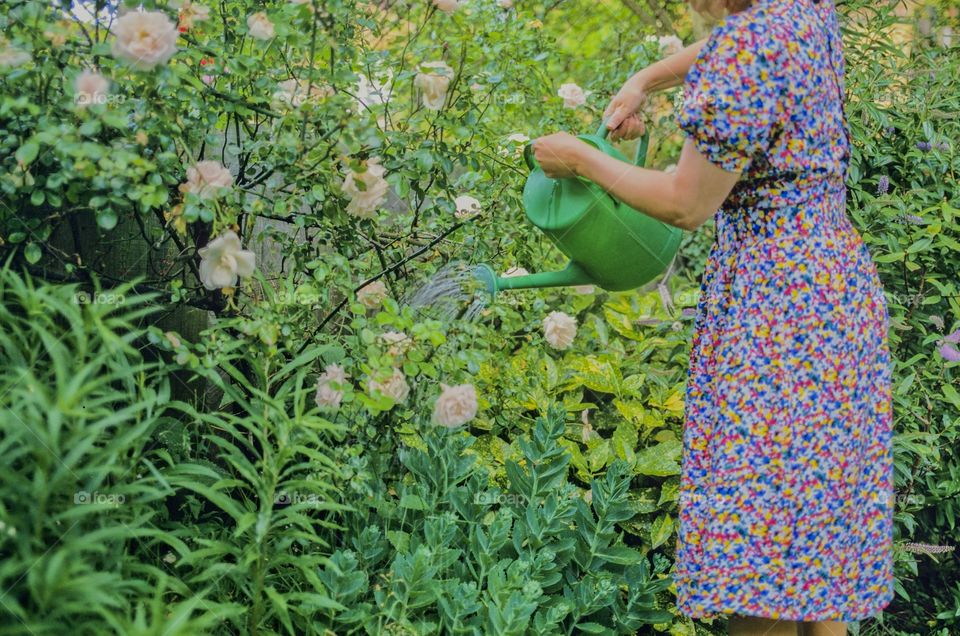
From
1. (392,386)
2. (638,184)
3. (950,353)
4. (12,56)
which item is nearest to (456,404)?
(392,386)

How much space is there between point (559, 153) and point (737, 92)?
0.32m

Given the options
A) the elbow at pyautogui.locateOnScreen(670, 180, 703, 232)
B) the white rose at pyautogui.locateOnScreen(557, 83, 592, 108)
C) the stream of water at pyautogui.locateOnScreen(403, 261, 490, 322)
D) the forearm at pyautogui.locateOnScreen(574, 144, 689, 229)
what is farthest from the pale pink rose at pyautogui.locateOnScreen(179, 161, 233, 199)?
the white rose at pyautogui.locateOnScreen(557, 83, 592, 108)

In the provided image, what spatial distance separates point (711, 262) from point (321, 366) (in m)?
1.00

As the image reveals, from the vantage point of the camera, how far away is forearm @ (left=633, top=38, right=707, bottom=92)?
6.03 ft

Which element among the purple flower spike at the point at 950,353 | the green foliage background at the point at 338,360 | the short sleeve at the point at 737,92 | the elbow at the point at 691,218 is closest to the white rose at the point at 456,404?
the green foliage background at the point at 338,360

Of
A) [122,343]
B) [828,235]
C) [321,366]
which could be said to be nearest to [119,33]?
[122,343]

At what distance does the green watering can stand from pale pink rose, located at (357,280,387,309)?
0.39 m

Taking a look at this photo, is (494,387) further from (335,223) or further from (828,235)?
(828,235)

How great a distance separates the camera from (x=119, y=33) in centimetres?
150

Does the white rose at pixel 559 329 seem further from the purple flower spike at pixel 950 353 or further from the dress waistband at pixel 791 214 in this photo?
the purple flower spike at pixel 950 353

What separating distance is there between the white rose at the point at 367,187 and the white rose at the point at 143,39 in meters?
→ 0.43

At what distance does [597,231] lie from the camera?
1.70 meters

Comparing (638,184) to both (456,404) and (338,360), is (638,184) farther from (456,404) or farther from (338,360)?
(338,360)

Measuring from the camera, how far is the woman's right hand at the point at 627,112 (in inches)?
71.4
